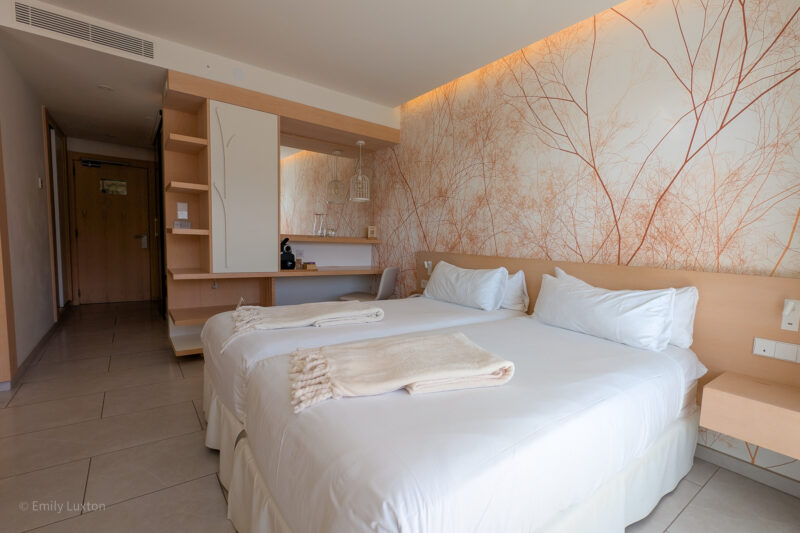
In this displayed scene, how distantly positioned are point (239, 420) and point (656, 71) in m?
2.84

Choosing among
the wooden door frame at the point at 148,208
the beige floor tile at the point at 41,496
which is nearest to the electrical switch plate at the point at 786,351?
the beige floor tile at the point at 41,496

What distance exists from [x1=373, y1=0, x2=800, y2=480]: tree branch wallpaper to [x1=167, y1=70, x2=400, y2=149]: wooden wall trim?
35.0 inches

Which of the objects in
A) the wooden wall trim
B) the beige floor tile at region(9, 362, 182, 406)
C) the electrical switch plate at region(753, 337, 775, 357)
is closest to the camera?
the electrical switch plate at region(753, 337, 775, 357)

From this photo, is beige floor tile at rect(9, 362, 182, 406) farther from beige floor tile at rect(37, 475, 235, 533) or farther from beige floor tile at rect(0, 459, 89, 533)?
beige floor tile at rect(37, 475, 235, 533)

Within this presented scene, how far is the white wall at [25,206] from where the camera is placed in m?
2.65

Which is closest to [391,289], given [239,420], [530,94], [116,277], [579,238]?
[579,238]

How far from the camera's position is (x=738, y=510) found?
157cm

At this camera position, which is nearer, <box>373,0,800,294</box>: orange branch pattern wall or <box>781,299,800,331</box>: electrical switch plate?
<box>781,299,800,331</box>: electrical switch plate

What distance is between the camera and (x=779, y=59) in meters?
1.67

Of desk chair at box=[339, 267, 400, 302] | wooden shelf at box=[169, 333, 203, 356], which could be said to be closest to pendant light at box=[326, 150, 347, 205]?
desk chair at box=[339, 267, 400, 302]

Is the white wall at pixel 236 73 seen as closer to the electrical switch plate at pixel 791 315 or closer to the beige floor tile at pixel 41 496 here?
the beige floor tile at pixel 41 496

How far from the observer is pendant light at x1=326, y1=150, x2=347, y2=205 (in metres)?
4.37

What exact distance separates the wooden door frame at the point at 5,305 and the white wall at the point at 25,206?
159 mm

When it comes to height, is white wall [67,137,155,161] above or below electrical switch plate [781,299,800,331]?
above
